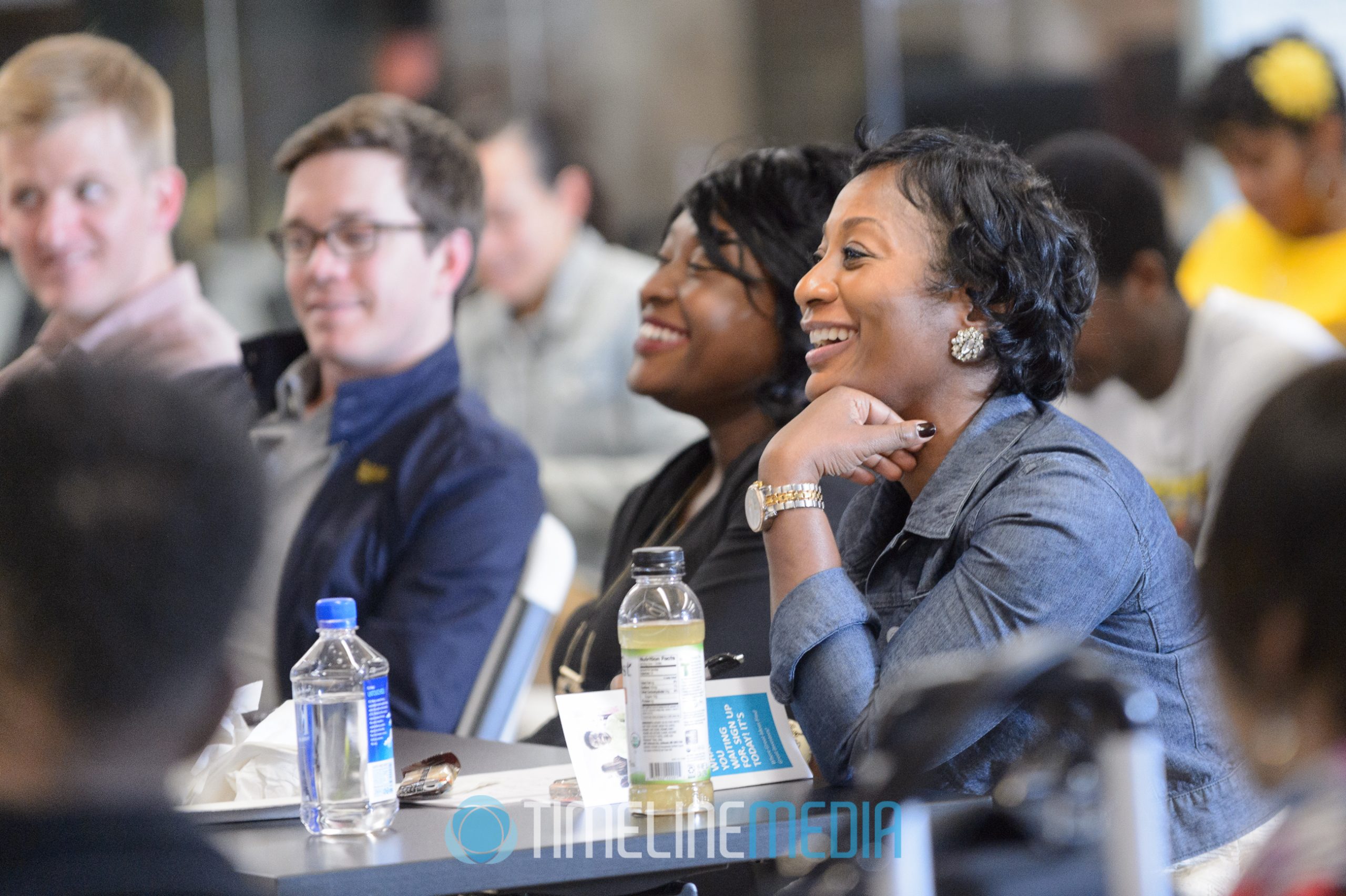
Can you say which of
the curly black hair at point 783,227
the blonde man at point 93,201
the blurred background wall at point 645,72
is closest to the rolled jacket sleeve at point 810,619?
the curly black hair at point 783,227

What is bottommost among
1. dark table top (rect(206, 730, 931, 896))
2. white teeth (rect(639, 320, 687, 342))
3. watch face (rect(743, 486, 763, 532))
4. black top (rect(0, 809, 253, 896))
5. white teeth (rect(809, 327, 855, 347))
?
dark table top (rect(206, 730, 931, 896))

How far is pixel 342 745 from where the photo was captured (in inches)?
57.8

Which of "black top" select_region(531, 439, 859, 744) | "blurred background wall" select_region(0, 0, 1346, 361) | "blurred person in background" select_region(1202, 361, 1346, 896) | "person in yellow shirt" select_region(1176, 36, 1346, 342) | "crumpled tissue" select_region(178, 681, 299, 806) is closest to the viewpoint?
"blurred person in background" select_region(1202, 361, 1346, 896)

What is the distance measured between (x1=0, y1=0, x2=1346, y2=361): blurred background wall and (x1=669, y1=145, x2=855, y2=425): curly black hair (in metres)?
3.31

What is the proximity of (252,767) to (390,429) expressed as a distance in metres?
1.21

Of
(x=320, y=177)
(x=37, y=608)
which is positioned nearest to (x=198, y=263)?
(x=320, y=177)

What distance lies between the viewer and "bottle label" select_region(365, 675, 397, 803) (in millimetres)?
1424

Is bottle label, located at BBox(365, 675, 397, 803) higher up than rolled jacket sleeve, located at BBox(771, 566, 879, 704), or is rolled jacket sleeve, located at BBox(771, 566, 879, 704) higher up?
rolled jacket sleeve, located at BBox(771, 566, 879, 704)

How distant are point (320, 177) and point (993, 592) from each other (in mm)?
1888

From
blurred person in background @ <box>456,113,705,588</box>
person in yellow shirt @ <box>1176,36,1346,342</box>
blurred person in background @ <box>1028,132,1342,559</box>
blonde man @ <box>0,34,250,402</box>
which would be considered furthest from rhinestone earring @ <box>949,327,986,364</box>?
blurred person in background @ <box>456,113,705,588</box>

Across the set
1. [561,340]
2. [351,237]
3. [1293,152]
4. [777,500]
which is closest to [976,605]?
[777,500]

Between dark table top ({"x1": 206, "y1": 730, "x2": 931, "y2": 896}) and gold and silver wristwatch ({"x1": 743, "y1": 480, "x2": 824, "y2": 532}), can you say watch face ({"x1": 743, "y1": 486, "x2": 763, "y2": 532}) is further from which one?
dark table top ({"x1": 206, "y1": 730, "x2": 931, "y2": 896})

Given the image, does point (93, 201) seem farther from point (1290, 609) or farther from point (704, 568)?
point (1290, 609)

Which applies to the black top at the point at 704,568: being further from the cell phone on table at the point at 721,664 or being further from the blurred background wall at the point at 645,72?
the blurred background wall at the point at 645,72
